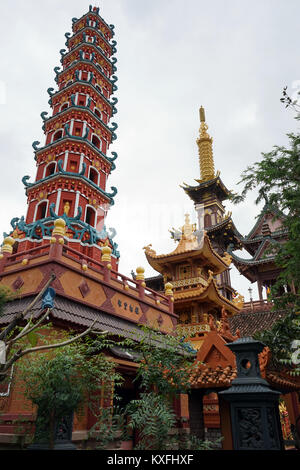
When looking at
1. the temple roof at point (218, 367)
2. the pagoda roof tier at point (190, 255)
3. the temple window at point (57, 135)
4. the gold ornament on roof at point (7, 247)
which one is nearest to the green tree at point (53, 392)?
the temple roof at point (218, 367)

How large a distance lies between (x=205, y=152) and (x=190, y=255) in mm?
21346

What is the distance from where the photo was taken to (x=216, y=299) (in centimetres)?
2384

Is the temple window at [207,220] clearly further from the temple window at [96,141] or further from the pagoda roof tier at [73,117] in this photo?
the pagoda roof tier at [73,117]

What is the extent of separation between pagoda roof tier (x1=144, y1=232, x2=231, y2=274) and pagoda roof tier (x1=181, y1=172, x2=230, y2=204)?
13.4m

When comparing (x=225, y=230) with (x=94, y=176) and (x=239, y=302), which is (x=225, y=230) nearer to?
(x=239, y=302)

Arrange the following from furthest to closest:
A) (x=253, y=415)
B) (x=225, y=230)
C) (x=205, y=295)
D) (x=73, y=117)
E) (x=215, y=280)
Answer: (x=225, y=230) < (x=215, y=280) < (x=205, y=295) < (x=73, y=117) < (x=253, y=415)

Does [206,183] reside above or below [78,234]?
above

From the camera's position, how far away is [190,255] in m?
25.2

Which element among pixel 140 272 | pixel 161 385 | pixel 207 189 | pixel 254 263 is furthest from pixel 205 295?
pixel 207 189

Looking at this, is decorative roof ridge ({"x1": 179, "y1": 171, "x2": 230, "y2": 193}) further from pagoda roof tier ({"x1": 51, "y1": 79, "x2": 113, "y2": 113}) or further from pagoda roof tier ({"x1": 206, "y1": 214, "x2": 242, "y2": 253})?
pagoda roof tier ({"x1": 51, "y1": 79, "x2": 113, "y2": 113})

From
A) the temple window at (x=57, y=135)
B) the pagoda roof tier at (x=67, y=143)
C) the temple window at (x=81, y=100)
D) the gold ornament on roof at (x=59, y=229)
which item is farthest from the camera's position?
the temple window at (x=81, y=100)

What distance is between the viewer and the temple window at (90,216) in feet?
57.5

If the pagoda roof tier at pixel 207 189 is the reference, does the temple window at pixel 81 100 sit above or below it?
below
